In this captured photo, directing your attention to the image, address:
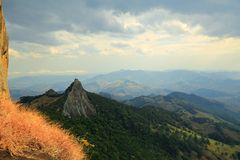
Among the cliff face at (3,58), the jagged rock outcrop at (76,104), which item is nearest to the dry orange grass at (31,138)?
the cliff face at (3,58)

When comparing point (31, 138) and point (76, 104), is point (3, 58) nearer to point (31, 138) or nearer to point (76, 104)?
point (31, 138)

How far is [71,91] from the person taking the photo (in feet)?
558

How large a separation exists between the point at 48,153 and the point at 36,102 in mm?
162818

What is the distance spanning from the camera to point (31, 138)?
14.6 meters

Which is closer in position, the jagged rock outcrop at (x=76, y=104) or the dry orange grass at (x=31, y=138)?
the dry orange grass at (x=31, y=138)

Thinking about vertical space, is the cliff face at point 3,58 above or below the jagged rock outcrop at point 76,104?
above

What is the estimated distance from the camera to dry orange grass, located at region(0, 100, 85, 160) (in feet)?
44.2

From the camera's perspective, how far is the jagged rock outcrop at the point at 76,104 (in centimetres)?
15512

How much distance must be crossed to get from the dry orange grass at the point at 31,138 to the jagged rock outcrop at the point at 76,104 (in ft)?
438

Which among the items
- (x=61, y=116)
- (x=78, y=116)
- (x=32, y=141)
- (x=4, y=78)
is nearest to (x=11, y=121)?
(x=32, y=141)

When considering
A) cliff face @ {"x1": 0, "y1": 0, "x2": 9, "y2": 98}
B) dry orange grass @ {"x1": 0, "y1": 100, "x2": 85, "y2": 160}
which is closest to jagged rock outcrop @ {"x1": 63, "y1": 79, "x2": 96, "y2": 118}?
cliff face @ {"x1": 0, "y1": 0, "x2": 9, "y2": 98}

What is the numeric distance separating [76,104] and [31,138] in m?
149

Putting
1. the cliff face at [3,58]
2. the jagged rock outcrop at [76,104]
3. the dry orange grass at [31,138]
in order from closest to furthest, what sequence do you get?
the dry orange grass at [31,138] → the cliff face at [3,58] → the jagged rock outcrop at [76,104]

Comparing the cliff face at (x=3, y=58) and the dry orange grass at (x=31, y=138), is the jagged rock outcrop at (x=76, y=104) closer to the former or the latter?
the cliff face at (x=3, y=58)
